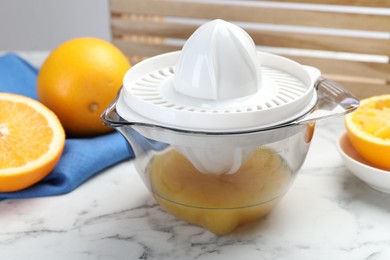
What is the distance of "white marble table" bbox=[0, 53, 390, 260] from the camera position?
50 cm

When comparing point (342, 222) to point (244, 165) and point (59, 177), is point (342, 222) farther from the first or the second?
point (59, 177)

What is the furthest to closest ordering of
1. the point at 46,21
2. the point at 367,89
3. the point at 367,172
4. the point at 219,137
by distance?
the point at 46,21, the point at 367,89, the point at 367,172, the point at 219,137

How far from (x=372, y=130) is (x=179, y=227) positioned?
23 centimetres

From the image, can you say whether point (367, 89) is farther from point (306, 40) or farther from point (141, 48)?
point (141, 48)

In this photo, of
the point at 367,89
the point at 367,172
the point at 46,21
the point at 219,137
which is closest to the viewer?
the point at 219,137

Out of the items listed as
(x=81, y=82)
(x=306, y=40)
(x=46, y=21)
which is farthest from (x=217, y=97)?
(x=46, y=21)

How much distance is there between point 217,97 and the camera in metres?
0.51

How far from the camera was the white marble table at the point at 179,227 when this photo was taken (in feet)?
1.65

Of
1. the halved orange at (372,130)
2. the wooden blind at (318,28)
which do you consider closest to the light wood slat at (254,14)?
the wooden blind at (318,28)

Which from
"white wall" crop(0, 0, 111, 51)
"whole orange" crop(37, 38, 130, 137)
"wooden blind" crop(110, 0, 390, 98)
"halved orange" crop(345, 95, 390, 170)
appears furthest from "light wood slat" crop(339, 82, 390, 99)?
"white wall" crop(0, 0, 111, 51)

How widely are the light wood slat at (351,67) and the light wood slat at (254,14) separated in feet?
0.16

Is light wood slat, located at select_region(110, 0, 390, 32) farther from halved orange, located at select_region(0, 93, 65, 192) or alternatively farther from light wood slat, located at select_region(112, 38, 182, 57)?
halved orange, located at select_region(0, 93, 65, 192)

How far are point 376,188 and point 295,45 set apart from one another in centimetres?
30

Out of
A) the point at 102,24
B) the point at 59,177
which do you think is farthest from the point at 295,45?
the point at 102,24
